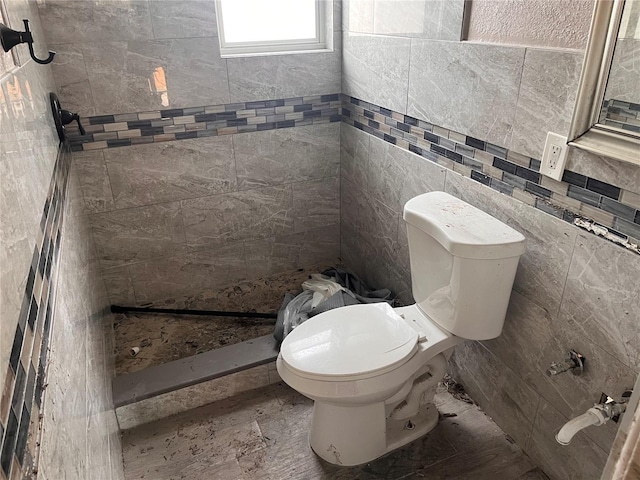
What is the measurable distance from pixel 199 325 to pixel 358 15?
5.32 feet

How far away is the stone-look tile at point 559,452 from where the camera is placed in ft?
4.61

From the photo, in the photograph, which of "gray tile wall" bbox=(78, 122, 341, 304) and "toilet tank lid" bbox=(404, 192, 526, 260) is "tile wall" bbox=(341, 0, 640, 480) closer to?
"toilet tank lid" bbox=(404, 192, 526, 260)

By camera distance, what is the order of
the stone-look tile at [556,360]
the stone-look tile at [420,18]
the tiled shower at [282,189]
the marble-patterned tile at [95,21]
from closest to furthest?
1. the tiled shower at [282,189]
2. the stone-look tile at [556,360]
3. the stone-look tile at [420,18]
4. the marble-patterned tile at [95,21]

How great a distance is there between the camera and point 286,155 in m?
2.45

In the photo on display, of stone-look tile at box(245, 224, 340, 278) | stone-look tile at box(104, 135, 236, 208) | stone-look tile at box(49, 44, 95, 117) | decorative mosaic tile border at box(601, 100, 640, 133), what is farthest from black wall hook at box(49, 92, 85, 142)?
decorative mosaic tile border at box(601, 100, 640, 133)

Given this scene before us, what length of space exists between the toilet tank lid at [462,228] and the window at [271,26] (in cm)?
114

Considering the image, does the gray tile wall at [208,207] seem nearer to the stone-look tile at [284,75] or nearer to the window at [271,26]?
the stone-look tile at [284,75]

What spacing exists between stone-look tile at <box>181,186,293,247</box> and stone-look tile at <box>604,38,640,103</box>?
162cm

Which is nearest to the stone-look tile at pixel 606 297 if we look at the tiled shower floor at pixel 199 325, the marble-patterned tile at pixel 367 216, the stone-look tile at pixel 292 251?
the marble-patterned tile at pixel 367 216

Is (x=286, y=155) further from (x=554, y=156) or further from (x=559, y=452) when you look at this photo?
(x=559, y=452)

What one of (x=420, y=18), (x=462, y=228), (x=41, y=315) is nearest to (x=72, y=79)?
(x=420, y=18)

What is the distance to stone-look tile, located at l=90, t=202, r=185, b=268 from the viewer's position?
226 cm

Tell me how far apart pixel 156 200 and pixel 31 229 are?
4.79ft

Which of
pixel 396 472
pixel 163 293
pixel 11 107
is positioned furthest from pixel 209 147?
pixel 396 472
